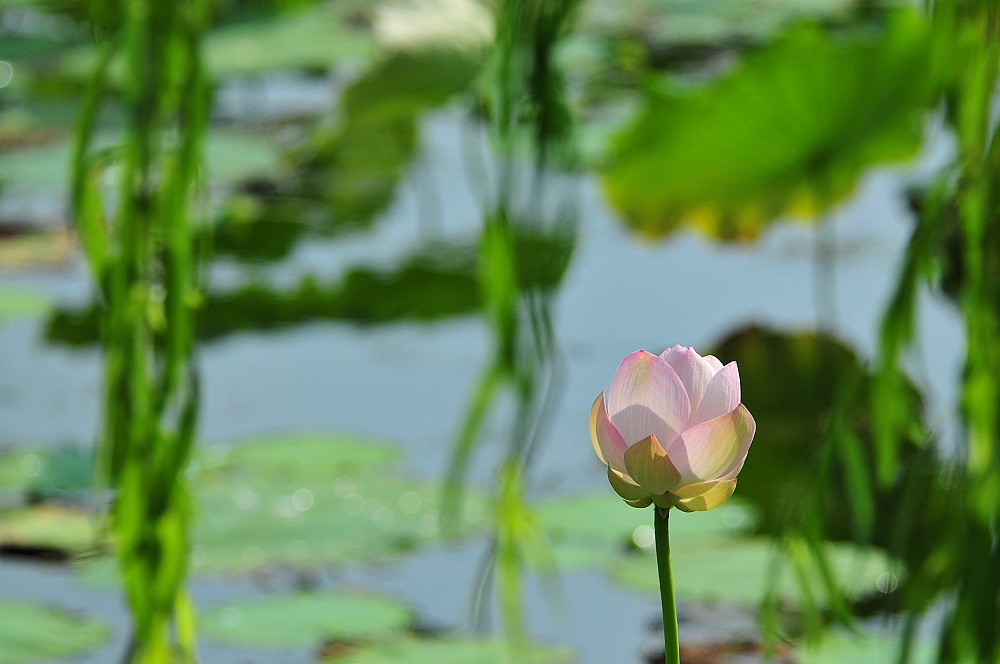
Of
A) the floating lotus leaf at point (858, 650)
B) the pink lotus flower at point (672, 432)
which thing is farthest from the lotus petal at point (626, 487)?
the floating lotus leaf at point (858, 650)

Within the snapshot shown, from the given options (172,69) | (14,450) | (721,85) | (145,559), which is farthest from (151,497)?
(721,85)

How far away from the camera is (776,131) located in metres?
1.77

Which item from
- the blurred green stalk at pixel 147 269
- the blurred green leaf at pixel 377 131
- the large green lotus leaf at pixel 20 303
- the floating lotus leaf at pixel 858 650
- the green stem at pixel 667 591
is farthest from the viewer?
the large green lotus leaf at pixel 20 303

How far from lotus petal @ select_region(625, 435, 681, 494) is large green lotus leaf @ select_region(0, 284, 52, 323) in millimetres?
1735

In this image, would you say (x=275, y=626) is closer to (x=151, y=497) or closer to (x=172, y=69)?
(x=151, y=497)

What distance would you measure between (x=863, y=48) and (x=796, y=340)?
16.1 inches

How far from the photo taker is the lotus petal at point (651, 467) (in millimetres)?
315

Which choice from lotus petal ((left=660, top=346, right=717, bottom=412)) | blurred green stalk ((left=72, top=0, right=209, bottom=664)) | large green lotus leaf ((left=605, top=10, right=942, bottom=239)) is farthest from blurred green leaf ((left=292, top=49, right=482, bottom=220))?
lotus petal ((left=660, top=346, right=717, bottom=412))

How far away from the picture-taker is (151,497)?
0.69 metres

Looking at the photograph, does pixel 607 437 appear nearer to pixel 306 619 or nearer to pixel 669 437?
pixel 669 437

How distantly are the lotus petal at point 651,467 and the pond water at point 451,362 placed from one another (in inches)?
36.8

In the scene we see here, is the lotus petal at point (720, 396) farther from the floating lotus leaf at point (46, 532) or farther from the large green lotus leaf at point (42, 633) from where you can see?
the floating lotus leaf at point (46, 532)

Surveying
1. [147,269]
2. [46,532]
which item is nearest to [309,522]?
[46,532]

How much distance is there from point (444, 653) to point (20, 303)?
1082 mm
